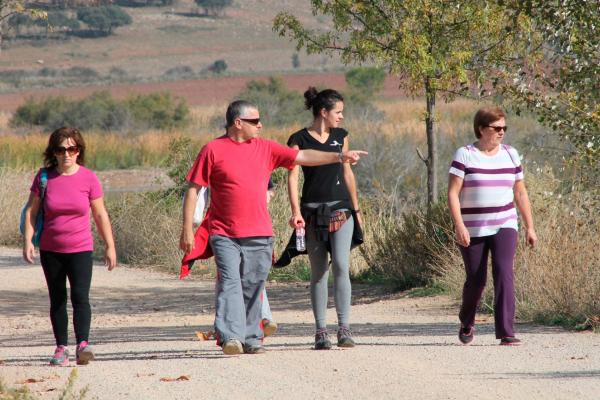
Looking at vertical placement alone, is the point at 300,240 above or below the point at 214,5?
below

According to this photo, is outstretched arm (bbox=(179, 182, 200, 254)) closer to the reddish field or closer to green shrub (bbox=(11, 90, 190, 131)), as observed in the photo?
green shrub (bbox=(11, 90, 190, 131))

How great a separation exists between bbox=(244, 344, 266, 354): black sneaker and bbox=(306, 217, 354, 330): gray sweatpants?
47 centimetres

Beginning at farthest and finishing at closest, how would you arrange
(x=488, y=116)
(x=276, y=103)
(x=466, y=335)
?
1. (x=276, y=103)
2. (x=466, y=335)
3. (x=488, y=116)

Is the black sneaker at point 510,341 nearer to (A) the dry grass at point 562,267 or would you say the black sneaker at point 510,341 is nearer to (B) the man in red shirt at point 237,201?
(A) the dry grass at point 562,267

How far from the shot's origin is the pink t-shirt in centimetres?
978

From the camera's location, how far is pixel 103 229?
10.0 meters

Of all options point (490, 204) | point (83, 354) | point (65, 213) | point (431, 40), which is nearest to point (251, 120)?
point (65, 213)

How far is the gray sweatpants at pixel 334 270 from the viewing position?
10.4 meters

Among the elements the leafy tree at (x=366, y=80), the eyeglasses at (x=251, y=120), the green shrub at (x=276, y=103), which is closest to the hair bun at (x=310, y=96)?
the eyeglasses at (x=251, y=120)

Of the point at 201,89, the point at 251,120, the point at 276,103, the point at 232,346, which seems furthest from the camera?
Result: the point at 201,89

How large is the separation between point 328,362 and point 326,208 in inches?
46.1

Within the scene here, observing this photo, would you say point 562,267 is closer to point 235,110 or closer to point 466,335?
point 466,335

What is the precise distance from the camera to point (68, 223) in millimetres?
9820

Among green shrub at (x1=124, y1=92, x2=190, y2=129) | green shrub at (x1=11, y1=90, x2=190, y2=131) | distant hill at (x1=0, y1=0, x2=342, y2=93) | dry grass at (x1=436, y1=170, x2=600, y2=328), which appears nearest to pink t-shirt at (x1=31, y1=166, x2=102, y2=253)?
dry grass at (x1=436, y1=170, x2=600, y2=328)
